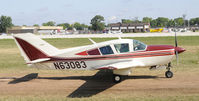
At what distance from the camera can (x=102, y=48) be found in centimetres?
1160

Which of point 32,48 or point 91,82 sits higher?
point 32,48

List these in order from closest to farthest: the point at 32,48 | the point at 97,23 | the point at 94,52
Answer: the point at 94,52
the point at 32,48
the point at 97,23

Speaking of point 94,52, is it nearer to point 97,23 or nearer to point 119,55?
point 119,55

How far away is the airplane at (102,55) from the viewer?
11.4 meters

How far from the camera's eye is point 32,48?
12.0 m

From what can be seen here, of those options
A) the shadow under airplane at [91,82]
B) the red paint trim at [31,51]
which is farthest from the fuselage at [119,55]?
the red paint trim at [31,51]

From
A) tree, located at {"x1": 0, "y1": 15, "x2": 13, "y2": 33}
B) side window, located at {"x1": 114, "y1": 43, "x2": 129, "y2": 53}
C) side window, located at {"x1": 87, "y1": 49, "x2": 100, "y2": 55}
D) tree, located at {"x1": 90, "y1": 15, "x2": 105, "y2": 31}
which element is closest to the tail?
side window, located at {"x1": 87, "y1": 49, "x2": 100, "y2": 55}

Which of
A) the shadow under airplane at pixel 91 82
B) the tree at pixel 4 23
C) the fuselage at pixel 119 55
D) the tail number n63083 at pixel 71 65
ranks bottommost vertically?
the shadow under airplane at pixel 91 82

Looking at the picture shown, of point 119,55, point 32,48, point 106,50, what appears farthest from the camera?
point 32,48

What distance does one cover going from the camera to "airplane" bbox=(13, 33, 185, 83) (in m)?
11.4

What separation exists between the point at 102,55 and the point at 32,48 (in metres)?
3.68

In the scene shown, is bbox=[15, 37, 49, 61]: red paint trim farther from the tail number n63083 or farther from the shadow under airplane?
the shadow under airplane

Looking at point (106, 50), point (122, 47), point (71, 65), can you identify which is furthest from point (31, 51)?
point (122, 47)

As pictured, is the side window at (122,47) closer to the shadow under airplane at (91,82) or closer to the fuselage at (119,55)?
the fuselage at (119,55)
